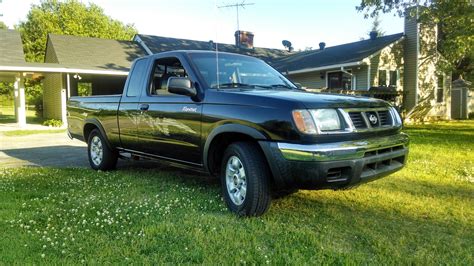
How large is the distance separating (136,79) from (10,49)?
16.9m

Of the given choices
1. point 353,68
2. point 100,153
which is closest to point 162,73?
point 100,153

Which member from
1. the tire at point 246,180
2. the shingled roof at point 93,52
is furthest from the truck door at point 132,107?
the shingled roof at point 93,52

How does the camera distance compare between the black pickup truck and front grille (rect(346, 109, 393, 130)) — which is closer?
the black pickup truck

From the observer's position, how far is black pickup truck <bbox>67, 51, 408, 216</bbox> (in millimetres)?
3656

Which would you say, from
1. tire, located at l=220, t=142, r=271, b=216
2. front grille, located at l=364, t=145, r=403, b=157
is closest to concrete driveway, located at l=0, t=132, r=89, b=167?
tire, located at l=220, t=142, r=271, b=216

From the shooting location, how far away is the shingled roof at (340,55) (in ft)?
64.0

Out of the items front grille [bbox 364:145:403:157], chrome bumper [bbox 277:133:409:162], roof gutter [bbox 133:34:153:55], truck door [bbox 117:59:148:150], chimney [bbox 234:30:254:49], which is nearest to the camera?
chrome bumper [bbox 277:133:409:162]

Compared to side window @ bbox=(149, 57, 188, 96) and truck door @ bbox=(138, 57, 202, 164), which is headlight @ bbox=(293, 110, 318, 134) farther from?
side window @ bbox=(149, 57, 188, 96)

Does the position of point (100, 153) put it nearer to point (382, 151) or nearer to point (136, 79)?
point (136, 79)

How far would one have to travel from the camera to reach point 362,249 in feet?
10.9

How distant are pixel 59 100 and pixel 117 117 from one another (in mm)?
17066

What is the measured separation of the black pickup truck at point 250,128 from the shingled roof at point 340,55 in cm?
1490

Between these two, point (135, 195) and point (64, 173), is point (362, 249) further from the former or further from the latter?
point (64, 173)

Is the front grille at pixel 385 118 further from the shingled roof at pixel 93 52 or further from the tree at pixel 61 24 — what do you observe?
the tree at pixel 61 24
